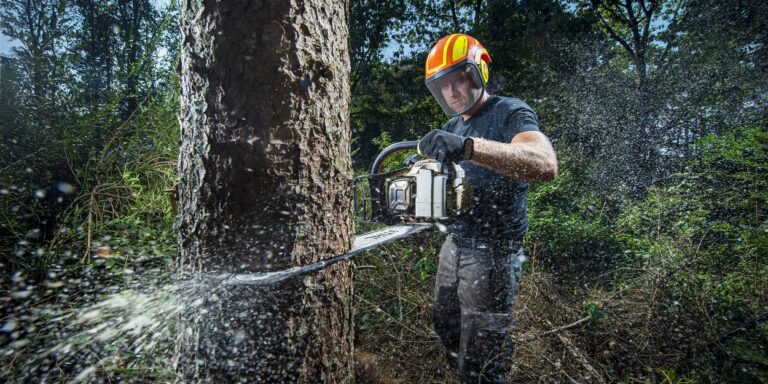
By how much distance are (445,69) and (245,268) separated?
156 cm

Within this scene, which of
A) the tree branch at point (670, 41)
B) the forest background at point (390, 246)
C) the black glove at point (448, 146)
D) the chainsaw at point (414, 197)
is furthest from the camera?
the tree branch at point (670, 41)

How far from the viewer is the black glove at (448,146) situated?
121 centimetres

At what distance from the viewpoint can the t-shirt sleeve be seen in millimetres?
1430

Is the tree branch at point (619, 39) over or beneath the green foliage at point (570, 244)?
over

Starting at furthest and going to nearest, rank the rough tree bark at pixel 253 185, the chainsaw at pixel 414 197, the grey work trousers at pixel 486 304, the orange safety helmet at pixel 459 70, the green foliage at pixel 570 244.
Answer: the green foliage at pixel 570 244
the orange safety helmet at pixel 459 70
the grey work trousers at pixel 486 304
the chainsaw at pixel 414 197
the rough tree bark at pixel 253 185

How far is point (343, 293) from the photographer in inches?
43.2

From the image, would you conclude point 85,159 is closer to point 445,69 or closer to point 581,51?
point 445,69

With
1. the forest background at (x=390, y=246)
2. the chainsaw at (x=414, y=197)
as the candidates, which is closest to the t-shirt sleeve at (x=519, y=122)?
the chainsaw at (x=414, y=197)

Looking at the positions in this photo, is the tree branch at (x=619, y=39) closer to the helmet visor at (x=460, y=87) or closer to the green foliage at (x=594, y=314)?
the green foliage at (x=594, y=314)

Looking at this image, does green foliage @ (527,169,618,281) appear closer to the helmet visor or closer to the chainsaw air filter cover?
the helmet visor

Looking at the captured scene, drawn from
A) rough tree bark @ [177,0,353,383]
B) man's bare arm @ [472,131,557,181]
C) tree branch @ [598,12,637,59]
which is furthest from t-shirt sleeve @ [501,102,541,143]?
tree branch @ [598,12,637,59]

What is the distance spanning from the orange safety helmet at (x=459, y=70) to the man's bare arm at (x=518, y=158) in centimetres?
65

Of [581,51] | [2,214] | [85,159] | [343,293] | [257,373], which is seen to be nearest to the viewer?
[257,373]

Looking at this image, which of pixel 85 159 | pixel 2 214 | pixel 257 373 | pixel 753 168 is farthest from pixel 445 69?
pixel 753 168
